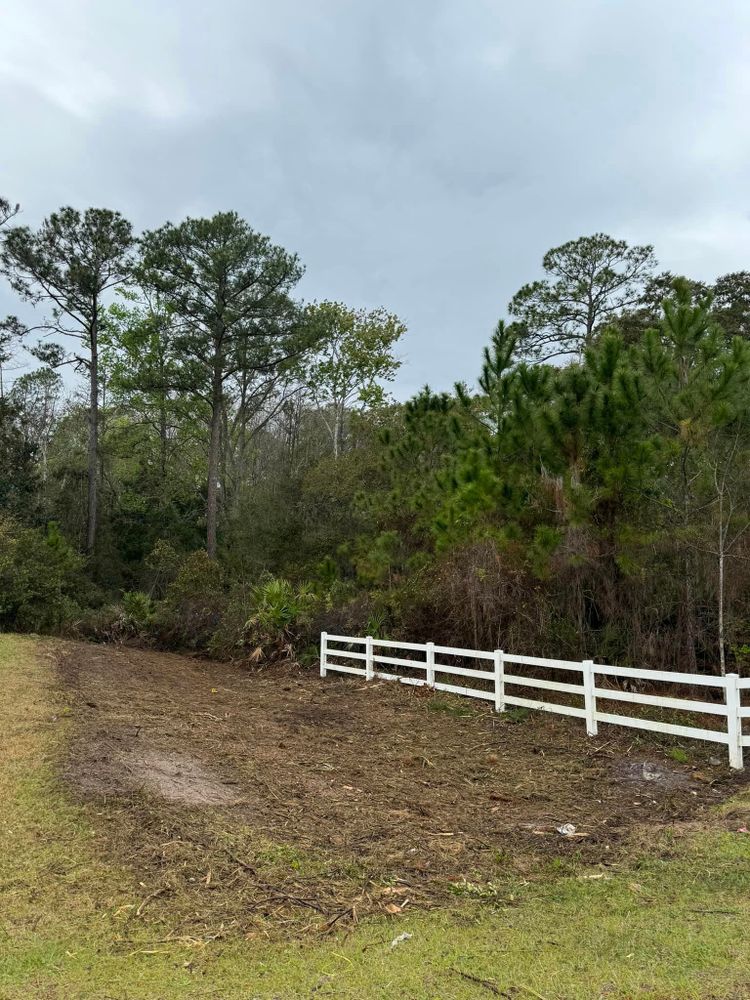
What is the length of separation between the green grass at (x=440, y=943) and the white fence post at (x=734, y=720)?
5.86 feet

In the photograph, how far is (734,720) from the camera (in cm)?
645

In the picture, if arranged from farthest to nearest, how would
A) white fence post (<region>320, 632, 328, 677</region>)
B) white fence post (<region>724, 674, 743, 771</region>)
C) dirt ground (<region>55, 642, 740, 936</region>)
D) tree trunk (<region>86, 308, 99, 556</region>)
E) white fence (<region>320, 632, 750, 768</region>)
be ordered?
tree trunk (<region>86, 308, 99, 556</region>) < white fence post (<region>320, 632, 328, 677</region>) < white fence (<region>320, 632, 750, 768</region>) < white fence post (<region>724, 674, 743, 771</region>) < dirt ground (<region>55, 642, 740, 936</region>)

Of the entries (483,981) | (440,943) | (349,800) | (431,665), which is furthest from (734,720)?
(431,665)

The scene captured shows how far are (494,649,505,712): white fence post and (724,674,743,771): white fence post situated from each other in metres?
3.27

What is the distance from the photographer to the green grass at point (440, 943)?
10.4 ft

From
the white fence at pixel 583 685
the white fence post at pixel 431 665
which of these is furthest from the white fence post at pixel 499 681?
the white fence post at pixel 431 665

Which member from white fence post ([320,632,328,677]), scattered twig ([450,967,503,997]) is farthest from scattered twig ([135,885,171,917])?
white fence post ([320,632,328,677])

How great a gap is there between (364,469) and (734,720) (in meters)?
15.6

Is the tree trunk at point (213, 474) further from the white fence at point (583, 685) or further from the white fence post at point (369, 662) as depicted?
the white fence post at point (369, 662)

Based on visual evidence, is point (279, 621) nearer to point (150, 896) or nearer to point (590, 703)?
point (590, 703)

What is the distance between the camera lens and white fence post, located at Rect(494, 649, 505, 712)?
9.42 meters

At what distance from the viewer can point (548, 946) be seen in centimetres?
349

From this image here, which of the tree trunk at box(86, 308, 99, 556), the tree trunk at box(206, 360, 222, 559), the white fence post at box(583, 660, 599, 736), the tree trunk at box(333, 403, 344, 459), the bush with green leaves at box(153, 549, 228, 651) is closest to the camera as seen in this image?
the white fence post at box(583, 660, 599, 736)

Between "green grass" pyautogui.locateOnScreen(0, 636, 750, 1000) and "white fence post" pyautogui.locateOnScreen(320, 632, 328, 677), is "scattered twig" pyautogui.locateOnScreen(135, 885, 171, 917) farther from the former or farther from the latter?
"white fence post" pyautogui.locateOnScreen(320, 632, 328, 677)
